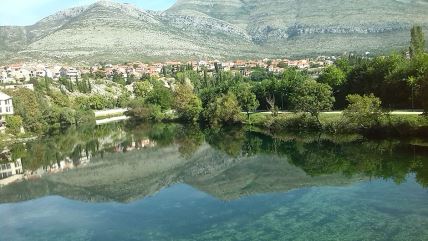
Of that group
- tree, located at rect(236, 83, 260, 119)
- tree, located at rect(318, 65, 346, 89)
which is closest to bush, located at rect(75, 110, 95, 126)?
tree, located at rect(236, 83, 260, 119)

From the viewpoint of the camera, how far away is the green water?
85.8 feet

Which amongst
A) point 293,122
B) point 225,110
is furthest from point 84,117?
point 293,122

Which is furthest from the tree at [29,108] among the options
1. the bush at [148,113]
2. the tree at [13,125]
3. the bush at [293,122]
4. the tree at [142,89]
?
the bush at [293,122]

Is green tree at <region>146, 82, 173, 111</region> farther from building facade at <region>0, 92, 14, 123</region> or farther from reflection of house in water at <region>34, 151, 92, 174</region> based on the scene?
reflection of house in water at <region>34, 151, 92, 174</region>

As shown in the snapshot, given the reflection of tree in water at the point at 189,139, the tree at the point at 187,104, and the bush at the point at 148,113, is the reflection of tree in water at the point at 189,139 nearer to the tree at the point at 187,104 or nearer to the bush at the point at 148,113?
the tree at the point at 187,104

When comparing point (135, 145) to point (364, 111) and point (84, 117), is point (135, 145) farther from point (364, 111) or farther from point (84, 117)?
point (84, 117)

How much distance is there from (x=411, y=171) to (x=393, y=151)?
21.3 ft

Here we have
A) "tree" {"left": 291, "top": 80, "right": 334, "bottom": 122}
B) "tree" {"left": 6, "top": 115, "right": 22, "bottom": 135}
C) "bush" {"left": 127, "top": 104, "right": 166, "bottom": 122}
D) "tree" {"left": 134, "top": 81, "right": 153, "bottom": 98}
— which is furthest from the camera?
"tree" {"left": 134, "top": 81, "right": 153, "bottom": 98}

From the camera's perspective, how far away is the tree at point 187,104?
78.9 metres

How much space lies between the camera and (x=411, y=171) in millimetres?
34219

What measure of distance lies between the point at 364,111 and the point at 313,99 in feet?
28.3

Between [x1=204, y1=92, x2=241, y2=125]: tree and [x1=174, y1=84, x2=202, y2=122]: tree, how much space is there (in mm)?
6182

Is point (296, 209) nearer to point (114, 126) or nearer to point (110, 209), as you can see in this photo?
point (110, 209)

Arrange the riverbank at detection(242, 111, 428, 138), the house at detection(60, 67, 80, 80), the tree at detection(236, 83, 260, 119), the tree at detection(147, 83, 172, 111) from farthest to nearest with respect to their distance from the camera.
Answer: the house at detection(60, 67, 80, 80), the tree at detection(147, 83, 172, 111), the tree at detection(236, 83, 260, 119), the riverbank at detection(242, 111, 428, 138)
